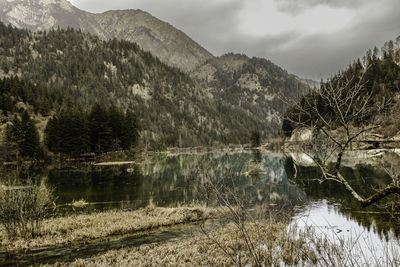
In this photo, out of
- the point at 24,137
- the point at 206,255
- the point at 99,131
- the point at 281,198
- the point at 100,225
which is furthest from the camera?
the point at 99,131

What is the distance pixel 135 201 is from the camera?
1168 inches

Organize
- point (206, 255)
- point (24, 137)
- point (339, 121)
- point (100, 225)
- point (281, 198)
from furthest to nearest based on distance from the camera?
point (24, 137) → point (281, 198) → point (100, 225) → point (206, 255) → point (339, 121)

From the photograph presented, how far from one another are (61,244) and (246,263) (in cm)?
1051

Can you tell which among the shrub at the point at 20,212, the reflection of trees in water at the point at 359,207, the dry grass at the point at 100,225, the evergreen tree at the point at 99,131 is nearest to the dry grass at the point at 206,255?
the reflection of trees in water at the point at 359,207

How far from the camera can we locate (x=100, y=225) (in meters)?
19.4

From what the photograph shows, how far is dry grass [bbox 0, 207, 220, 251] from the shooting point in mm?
16109

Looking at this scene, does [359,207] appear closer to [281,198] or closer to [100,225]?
[281,198]

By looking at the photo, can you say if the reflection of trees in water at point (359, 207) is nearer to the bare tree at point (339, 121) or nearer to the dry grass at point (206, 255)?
the bare tree at point (339, 121)

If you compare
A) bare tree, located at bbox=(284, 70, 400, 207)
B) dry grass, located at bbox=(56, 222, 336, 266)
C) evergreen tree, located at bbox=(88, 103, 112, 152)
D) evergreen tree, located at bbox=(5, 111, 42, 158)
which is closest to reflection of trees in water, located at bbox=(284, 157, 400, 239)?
bare tree, located at bbox=(284, 70, 400, 207)

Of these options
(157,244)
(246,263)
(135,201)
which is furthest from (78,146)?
(246,263)

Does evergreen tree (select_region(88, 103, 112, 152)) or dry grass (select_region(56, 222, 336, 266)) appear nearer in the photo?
dry grass (select_region(56, 222, 336, 266))

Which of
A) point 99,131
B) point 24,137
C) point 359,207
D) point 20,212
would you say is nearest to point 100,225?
point 20,212

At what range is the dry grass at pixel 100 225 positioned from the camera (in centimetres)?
1611

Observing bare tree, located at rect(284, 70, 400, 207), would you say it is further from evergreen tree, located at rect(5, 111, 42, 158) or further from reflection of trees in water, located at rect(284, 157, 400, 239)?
evergreen tree, located at rect(5, 111, 42, 158)
